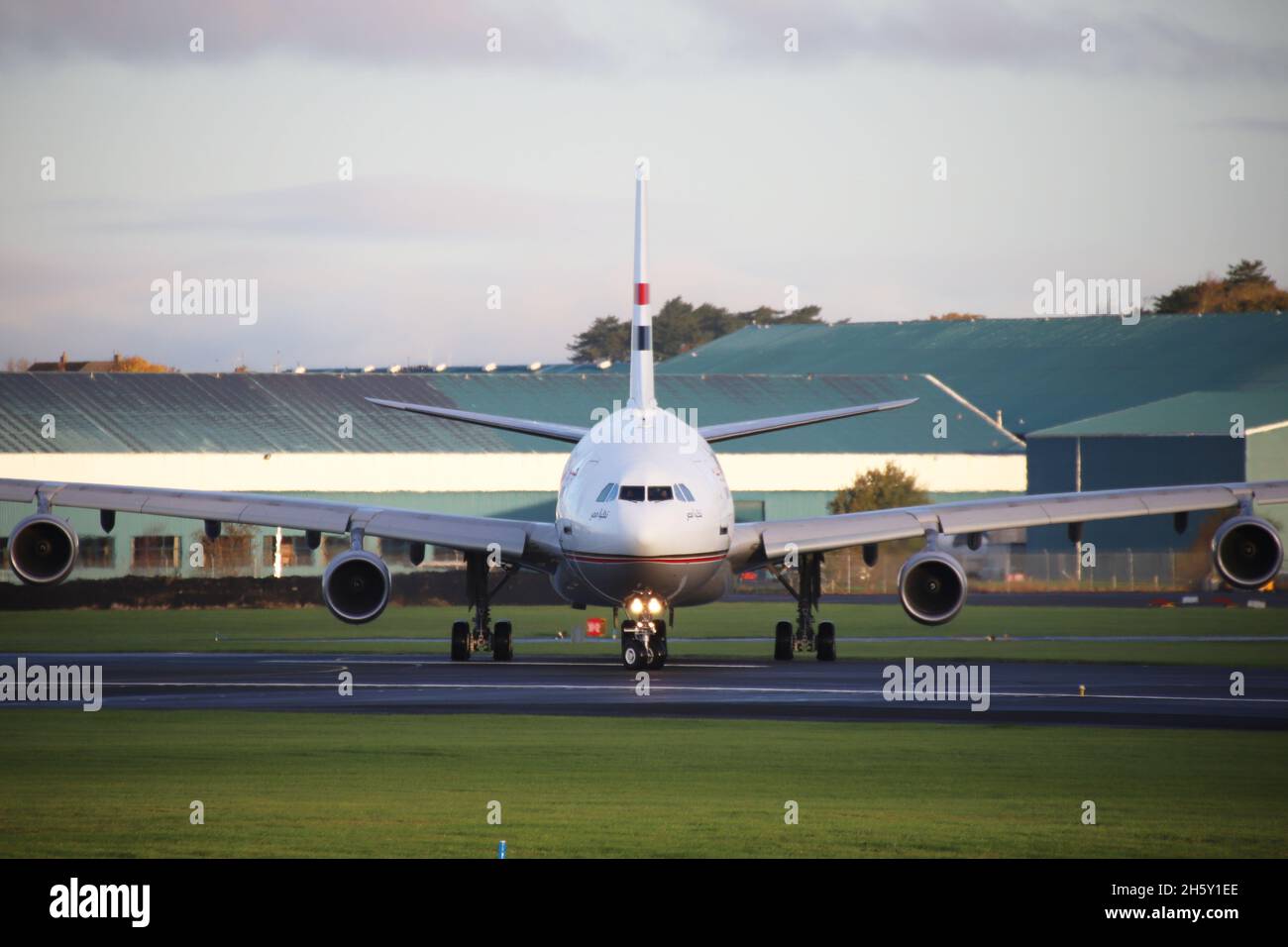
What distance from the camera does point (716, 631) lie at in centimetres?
5819

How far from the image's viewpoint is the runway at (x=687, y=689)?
31.9 m

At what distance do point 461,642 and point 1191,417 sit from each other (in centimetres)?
6736

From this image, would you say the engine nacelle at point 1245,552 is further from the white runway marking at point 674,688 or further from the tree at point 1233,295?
the tree at point 1233,295

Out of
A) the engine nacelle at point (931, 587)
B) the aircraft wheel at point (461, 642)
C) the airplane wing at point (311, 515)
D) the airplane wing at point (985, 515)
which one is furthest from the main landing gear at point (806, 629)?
the aircraft wheel at point (461, 642)

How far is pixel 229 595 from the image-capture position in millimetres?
69688

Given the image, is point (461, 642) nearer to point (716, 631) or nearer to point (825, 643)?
point (825, 643)

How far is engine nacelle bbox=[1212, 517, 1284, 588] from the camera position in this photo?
4406 centimetres

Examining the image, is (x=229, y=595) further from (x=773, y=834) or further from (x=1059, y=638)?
(x=773, y=834)

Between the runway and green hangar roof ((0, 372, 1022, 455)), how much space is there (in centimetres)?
4637

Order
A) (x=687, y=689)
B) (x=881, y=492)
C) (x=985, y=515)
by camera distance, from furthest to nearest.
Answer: (x=881, y=492) → (x=985, y=515) → (x=687, y=689)

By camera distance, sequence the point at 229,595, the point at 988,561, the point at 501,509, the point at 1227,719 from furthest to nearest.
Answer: the point at 501,509 → the point at 988,561 → the point at 229,595 → the point at 1227,719

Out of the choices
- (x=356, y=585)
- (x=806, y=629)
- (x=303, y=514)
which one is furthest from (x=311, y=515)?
(x=806, y=629)
